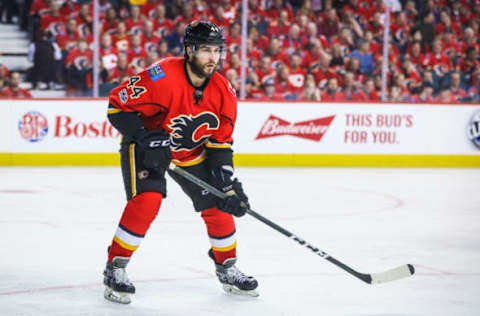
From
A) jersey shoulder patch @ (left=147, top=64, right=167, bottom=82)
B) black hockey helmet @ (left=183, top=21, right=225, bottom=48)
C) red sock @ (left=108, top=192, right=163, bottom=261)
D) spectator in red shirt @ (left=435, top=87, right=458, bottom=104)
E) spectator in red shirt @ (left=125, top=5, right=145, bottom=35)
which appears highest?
black hockey helmet @ (left=183, top=21, right=225, bottom=48)

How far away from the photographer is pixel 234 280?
3.40 metres

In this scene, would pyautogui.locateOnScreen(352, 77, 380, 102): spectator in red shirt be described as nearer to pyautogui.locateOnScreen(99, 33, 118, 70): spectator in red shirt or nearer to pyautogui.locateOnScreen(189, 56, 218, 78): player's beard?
pyautogui.locateOnScreen(99, 33, 118, 70): spectator in red shirt

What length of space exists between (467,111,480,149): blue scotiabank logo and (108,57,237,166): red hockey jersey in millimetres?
6889

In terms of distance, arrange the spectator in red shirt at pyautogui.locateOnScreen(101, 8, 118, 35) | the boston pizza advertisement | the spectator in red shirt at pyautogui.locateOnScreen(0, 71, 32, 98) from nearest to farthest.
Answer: the spectator in red shirt at pyautogui.locateOnScreen(0, 71, 32, 98) < the boston pizza advertisement < the spectator in red shirt at pyautogui.locateOnScreen(101, 8, 118, 35)

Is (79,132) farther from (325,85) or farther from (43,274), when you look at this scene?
(43,274)

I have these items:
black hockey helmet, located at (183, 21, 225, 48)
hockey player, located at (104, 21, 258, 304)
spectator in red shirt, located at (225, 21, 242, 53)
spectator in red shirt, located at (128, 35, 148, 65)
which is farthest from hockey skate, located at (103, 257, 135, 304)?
spectator in red shirt, located at (225, 21, 242, 53)

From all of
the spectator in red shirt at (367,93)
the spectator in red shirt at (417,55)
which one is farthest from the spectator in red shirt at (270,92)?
the spectator in red shirt at (417,55)

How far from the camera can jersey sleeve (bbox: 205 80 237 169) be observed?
3.33 m

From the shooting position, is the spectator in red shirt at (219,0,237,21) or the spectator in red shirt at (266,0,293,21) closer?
the spectator in red shirt at (219,0,237,21)

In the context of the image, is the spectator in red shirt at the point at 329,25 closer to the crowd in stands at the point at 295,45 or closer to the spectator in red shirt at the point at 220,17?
the crowd in stands at the point at 295,45

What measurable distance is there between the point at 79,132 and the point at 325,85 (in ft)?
9.41

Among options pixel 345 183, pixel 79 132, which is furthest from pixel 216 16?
pixel 345 183

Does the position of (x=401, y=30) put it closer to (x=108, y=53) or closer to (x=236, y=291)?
(x=108, y=53)

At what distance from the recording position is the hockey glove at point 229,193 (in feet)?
10.7
